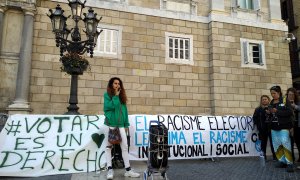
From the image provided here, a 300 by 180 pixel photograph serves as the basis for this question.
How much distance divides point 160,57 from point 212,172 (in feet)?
25.4

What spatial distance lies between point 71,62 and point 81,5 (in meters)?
2.00

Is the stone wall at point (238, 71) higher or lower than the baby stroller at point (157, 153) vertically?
higher

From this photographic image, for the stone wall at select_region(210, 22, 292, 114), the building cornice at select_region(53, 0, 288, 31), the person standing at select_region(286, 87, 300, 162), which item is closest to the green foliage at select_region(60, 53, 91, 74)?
the building cornice at select_region(53, 0, 288, 31)

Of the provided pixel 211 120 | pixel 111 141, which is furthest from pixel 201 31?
pixel 111 141

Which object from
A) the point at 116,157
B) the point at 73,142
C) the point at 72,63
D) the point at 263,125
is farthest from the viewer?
the point at 263,125

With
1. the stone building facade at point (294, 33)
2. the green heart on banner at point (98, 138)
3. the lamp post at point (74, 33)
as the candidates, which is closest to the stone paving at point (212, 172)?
the green heart on banner at point (98, 138)

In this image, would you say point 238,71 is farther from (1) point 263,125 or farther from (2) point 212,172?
(2) point 212,172

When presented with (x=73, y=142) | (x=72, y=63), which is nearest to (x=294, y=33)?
(x=72, y=63)

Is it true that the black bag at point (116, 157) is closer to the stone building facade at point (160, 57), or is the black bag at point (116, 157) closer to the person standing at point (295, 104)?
the person standing at point (295, 104)

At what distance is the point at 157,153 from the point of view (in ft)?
16.1

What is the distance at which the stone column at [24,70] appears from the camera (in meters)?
10.4

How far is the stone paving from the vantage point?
5559mm

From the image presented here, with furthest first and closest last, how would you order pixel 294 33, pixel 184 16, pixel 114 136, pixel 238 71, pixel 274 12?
1. pixel 294 33
2. pixel 274 12
3. pixel 238 71
4. pixel 184 16
5. pixel 114 136

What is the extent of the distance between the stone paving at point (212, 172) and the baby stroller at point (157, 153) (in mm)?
484
